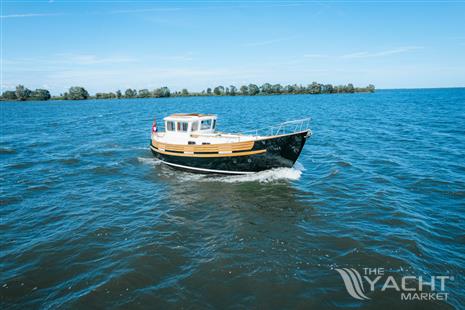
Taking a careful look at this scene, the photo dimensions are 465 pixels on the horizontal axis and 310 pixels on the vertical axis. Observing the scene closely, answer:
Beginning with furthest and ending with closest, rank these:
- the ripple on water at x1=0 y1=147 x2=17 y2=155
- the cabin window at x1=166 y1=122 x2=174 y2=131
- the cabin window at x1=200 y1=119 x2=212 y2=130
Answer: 1. the ripple on water at x1=0 y1=147 x2=17 y2=155
2. the cabin window at x1=166 y1=122 x2=174 y2=131
3. the cabin window at x1=200 y1=119 x2=212 y2=130

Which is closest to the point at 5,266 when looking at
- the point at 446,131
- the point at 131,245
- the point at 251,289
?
the point at 131,245

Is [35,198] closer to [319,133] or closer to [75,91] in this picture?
[319,133]

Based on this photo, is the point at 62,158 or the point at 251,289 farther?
the point at 62,158

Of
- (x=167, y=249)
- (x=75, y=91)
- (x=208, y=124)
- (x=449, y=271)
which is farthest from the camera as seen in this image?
(x=75, y=91)

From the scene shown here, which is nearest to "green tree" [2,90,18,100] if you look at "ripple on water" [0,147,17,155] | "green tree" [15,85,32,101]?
"green tree" [15,85,32,101]

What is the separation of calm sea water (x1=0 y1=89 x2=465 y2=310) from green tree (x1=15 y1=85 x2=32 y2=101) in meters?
196

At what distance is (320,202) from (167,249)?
9.01 metres

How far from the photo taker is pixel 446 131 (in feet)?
120

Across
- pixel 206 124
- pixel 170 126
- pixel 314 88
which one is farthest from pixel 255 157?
pixel 314 88

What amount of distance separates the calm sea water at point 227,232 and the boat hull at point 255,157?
741 mm

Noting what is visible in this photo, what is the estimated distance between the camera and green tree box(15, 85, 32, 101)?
180750 mm

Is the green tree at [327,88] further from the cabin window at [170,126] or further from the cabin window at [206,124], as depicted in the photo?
the cabin window at [170,126]

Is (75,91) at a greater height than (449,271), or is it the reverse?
(75,91)

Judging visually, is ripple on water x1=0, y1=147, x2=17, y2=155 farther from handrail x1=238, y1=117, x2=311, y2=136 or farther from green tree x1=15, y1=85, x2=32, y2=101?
green tree x1=15, y1=85, x2=32, y2=101
